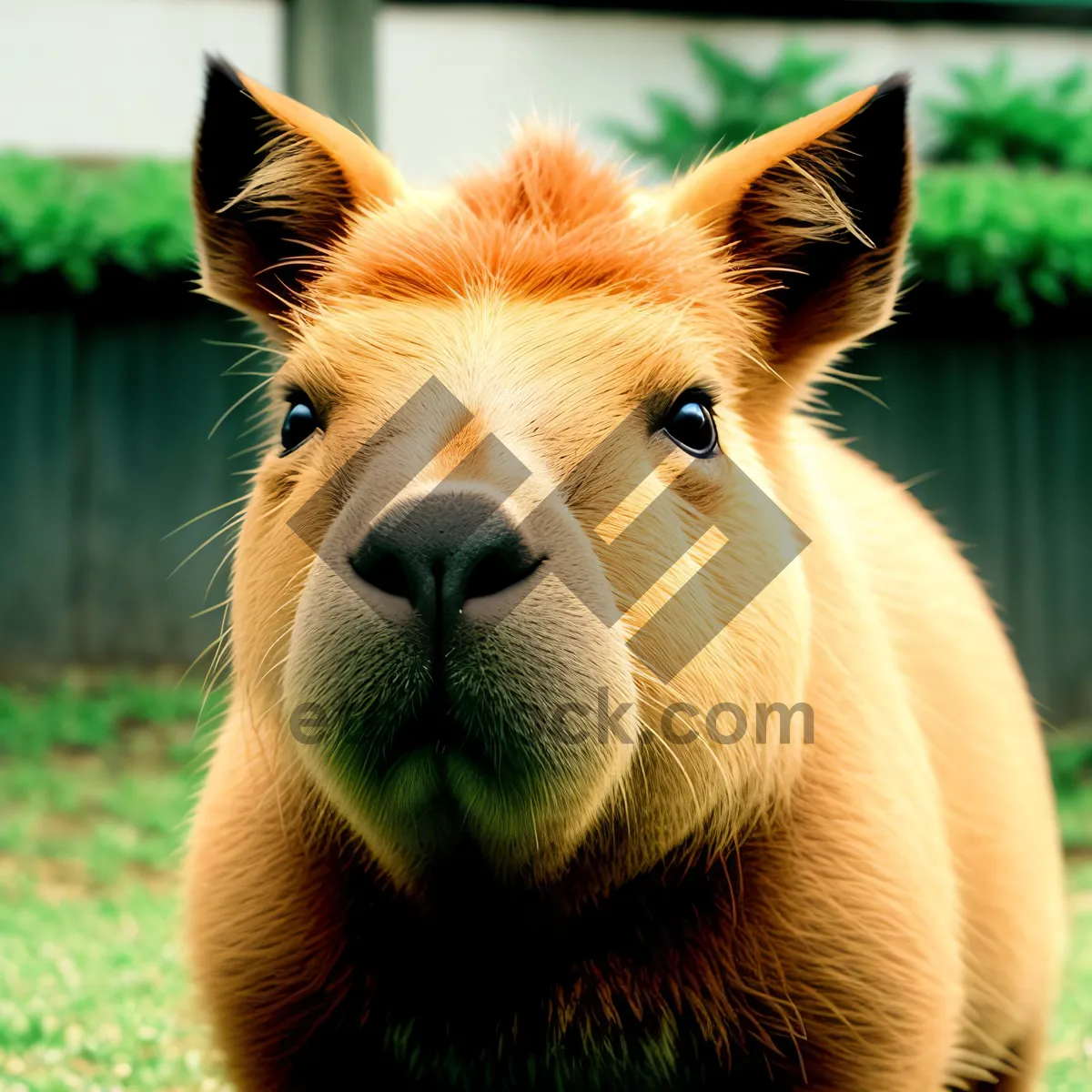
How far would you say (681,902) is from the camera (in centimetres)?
253

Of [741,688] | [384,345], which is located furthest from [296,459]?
[741,688]

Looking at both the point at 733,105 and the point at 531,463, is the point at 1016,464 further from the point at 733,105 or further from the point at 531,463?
the point at 531,463

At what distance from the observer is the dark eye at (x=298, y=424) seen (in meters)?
2.60

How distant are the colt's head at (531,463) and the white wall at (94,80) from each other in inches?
323

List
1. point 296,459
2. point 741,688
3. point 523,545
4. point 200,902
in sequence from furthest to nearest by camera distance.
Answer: point 200,902 < point 296,459 < point 741,688 < point 523,545

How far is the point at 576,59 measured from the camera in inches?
452

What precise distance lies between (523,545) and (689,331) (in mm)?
754

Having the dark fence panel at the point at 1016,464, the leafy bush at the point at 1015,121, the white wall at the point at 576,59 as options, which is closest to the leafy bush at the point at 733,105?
the white wall at the point at 576,59

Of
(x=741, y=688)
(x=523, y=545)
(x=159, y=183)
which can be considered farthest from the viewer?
(x=159, y=183)

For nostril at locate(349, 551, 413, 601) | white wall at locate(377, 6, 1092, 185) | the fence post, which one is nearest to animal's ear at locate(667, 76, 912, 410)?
nostril at locate(349, 551, 413, 601)

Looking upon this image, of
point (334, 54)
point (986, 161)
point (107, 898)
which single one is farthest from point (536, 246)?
point (986, 161)

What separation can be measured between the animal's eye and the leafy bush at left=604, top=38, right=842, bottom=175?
944 centimetres

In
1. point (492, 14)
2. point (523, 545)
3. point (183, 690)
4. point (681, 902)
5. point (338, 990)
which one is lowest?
point (183, 690)

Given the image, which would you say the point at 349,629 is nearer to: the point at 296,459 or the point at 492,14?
the point at 296,459
